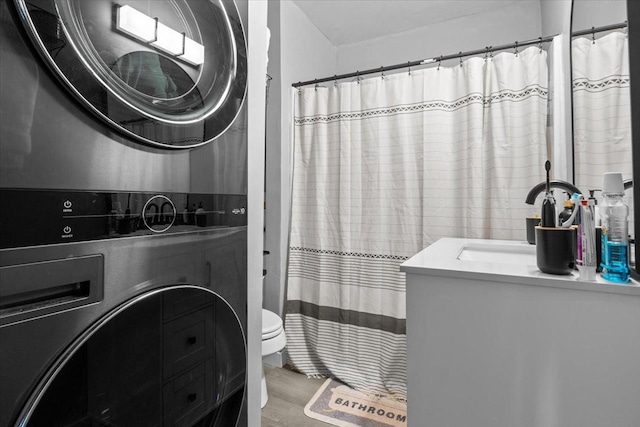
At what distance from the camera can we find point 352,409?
1.68 meters

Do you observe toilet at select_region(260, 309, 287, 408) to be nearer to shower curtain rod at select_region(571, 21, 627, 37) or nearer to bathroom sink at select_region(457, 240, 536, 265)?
bathroom sink at select_region(457, 240, 536, 265)

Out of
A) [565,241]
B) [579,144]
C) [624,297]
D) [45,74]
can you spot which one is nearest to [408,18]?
[579,144]

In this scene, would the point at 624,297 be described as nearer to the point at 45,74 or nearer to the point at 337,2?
the point at 45,74

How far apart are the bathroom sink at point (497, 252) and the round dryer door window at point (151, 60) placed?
3.38ft

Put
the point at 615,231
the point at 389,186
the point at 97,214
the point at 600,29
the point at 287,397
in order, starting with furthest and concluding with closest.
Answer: the point at 389,186
the point at 287,397
the point at 600,29
the point at 615,231
the point at 97,214

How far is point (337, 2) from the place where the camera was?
2.16 meters

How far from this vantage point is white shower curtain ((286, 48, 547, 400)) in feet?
5.46

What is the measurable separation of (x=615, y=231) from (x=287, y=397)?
1652 millimetres

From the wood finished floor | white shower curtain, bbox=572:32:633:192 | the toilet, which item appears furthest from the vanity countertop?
the wood finished floor

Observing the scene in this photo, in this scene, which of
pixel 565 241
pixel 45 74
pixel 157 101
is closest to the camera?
pixel 45 74

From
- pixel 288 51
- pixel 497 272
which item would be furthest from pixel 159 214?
pixel 288 51

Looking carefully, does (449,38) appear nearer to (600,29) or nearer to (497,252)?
(600,29)

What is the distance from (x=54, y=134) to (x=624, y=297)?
1077mm

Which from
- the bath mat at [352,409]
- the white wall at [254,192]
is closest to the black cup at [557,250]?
the white wall at [254,192]
